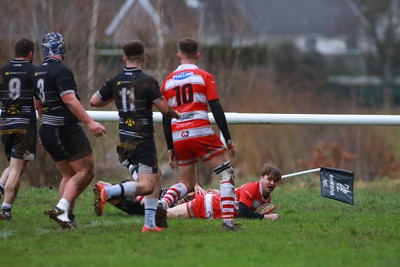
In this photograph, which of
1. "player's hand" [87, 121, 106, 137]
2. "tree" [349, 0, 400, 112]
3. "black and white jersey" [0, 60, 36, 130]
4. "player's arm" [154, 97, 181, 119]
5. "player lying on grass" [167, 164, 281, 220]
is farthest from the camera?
"tree" [349, 0, 400, 112]

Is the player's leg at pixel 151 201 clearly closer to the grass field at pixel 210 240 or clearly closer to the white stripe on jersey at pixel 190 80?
the grass field at pixel 210 240

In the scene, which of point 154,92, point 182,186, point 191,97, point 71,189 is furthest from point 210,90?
point 71,189

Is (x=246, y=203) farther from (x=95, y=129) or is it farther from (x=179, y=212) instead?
(x=95, y=129)

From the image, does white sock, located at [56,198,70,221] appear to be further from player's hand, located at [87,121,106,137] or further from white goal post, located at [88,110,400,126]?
white goal post, located at [88,110,400,126]

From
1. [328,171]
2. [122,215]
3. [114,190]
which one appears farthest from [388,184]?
[114,190]

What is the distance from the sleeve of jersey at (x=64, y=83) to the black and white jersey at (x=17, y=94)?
90 centimetres

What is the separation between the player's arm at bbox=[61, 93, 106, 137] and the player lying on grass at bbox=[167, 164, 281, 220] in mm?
1913

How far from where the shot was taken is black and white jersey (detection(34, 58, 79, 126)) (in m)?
9.44

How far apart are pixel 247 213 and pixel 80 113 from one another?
94.2 inches

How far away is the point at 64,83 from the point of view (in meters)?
9.41

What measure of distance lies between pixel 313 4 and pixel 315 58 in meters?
19.8

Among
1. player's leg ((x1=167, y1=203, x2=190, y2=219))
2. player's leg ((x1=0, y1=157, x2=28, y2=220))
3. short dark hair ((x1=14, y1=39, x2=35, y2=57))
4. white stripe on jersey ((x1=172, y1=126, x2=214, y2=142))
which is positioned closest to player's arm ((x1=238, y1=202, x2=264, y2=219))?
player's leg ((x1=167, y1=203, x2=190, y2=219))

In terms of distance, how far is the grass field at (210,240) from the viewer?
310 inches

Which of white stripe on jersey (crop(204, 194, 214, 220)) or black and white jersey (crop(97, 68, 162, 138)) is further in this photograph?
white stripe on jersey (crop(204, 194, 214, 220))
